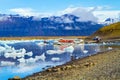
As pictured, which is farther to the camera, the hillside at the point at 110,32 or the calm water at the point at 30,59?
the hillside at the point at 110,32

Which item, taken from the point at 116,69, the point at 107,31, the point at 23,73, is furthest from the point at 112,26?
the point at 116,69

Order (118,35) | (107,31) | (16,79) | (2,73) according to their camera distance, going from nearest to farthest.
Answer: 1. (16,79)
2. (2,73)
3. (118,35)
4. (107,31)

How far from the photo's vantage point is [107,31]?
12056cm

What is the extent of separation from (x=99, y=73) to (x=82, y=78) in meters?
1.48

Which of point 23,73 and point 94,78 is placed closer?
point 94,78

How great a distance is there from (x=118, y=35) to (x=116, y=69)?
91.6 meters

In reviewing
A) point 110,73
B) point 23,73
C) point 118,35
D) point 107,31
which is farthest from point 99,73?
point 107,31

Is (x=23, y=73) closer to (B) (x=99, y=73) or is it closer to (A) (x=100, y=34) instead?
(B) (x=99, y=73)

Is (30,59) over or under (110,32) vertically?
under

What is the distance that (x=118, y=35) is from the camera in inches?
4363

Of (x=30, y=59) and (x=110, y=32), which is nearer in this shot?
(x=30, y=59)

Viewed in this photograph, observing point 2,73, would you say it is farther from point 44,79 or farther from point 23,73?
point 44,79

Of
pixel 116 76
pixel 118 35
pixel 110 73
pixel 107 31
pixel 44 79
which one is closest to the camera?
pixel 116 76

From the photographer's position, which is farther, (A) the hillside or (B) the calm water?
(A) the hillside
